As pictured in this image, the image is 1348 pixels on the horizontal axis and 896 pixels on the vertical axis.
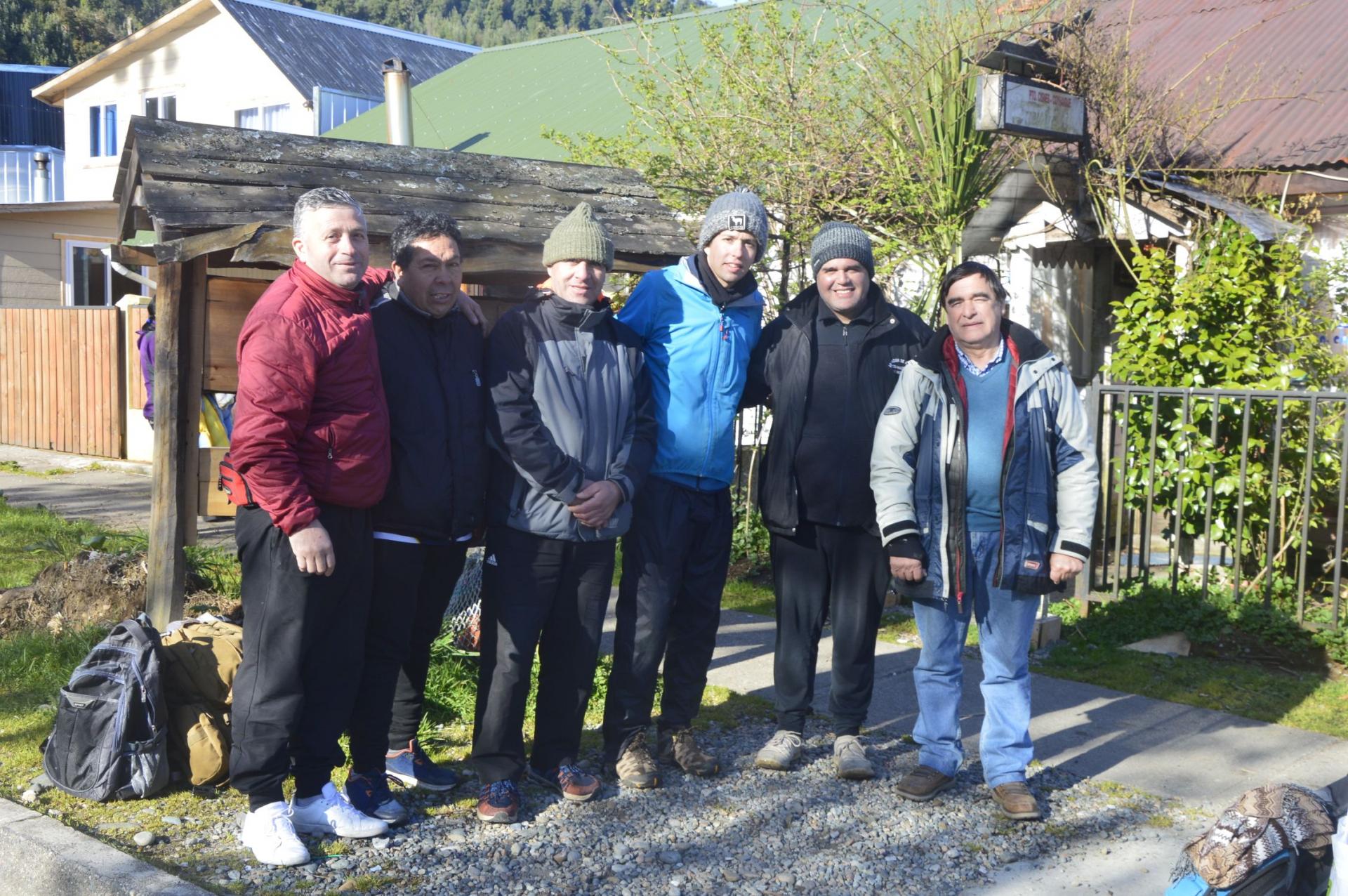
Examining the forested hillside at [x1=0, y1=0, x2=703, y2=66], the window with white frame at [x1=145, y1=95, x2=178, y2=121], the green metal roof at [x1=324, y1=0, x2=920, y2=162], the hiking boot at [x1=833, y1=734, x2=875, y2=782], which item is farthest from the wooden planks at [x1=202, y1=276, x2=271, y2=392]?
the window with white frame at [x1=145, y1=95, x2=178, y2=121]

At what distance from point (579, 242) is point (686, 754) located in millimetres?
1923

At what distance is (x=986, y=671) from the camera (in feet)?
14.3

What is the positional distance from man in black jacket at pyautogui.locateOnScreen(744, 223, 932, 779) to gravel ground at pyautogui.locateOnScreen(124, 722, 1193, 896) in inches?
12.3

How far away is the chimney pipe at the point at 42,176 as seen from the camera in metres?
26.7

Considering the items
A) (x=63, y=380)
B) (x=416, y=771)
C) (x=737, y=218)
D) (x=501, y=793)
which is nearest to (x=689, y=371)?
(x=737, y=218)

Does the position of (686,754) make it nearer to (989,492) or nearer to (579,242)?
(989,492)

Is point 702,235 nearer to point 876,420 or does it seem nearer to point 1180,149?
point 876,420

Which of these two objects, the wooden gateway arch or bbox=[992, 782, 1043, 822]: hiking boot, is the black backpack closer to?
the wooden gateway arch

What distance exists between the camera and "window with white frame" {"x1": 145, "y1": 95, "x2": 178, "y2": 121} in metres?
22.1

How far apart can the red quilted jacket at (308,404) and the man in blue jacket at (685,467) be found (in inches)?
41.3

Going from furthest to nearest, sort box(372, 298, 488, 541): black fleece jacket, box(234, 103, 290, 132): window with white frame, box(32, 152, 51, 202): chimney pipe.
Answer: box(32, 152, 51, 202): chimney pipe
box(234, 103, 290, 132): window with white frame
box(372, 298, 488, 541): black fleece jacket

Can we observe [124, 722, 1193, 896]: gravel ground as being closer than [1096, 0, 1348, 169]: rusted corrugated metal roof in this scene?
Yes

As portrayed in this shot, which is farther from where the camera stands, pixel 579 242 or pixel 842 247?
pixel 842 247

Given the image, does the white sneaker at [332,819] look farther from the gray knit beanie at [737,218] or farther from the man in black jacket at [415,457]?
the gray knit beanie at [737,218]
